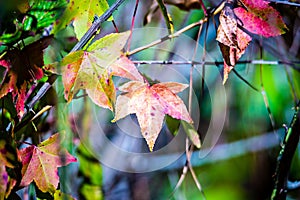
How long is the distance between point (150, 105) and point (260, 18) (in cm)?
17

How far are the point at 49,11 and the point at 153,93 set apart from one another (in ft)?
0.57

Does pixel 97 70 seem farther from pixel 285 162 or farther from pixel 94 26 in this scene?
pixel 285 162

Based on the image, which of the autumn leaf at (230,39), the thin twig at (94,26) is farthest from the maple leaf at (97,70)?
the autumn leaf at (230,39)

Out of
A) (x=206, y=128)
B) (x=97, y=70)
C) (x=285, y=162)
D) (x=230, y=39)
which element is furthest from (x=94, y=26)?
(x=206, y=128)

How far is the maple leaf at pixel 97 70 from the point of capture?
474 millimetres

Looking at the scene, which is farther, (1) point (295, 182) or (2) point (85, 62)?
(1) point (295, 182)

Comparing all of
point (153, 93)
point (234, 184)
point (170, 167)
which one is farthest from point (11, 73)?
point (234, 184)

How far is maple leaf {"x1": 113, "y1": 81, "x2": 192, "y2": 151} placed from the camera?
50cm

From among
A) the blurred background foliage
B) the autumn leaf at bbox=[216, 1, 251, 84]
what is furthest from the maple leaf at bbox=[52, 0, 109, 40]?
the blurred background foliage

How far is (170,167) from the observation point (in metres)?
1.11

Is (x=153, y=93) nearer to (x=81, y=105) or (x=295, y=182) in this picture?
(x=295, y=182)

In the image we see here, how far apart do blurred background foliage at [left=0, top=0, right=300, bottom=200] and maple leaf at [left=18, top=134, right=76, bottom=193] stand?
303mm

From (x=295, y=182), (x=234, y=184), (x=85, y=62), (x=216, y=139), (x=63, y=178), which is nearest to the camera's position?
(x=85, y=62)

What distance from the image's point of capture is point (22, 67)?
502 millimetres
